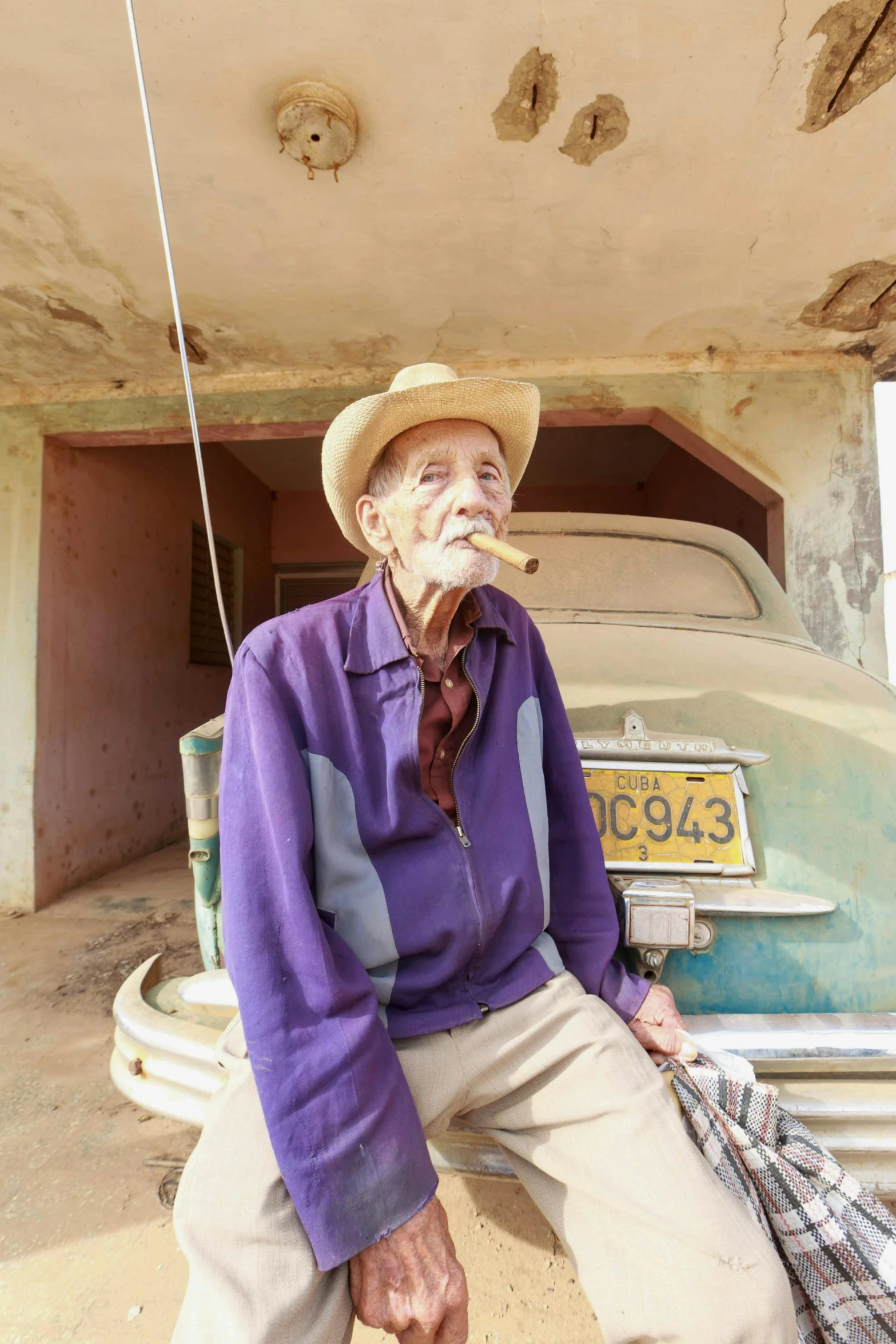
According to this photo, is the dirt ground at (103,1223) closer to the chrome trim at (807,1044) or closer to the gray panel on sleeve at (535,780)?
the chrome trim at (807,1044)

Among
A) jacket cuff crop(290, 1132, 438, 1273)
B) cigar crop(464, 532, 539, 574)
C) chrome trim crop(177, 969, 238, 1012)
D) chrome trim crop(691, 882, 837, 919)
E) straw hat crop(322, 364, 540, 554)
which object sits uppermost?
straw hat crop(322, 364, 540, 554)

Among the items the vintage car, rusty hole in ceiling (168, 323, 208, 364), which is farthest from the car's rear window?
rusty hole in ceiling (168, 323, 208, 364)

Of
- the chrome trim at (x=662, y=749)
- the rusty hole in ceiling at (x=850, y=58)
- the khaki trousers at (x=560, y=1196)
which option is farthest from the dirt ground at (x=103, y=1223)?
the rusty hole in ceiling at (x=850, y=58)

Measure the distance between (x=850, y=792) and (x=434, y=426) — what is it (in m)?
1.19

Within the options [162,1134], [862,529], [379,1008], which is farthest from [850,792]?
[862,529]

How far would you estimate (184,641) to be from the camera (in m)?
6.08

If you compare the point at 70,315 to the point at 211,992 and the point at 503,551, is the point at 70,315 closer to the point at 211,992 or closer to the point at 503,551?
the point at 503,551

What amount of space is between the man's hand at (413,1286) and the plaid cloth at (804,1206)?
1.38 ft

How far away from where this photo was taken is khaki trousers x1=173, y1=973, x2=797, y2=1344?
2.81ft

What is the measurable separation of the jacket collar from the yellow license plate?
0.42 metres

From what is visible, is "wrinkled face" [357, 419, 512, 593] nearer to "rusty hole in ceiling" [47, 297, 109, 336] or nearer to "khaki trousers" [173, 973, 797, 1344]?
"khaki trousers" [173, 973, 797, 1344]

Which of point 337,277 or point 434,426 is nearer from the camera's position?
point 434,426

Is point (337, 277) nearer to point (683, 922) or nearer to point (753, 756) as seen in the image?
point (753, 756)

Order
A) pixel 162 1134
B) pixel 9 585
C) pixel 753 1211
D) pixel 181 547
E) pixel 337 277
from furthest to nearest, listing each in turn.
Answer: pixel 181 547 → pixel 9 585 → pixel 337 277 → pixel 162 1134 → pixel 753 1211
